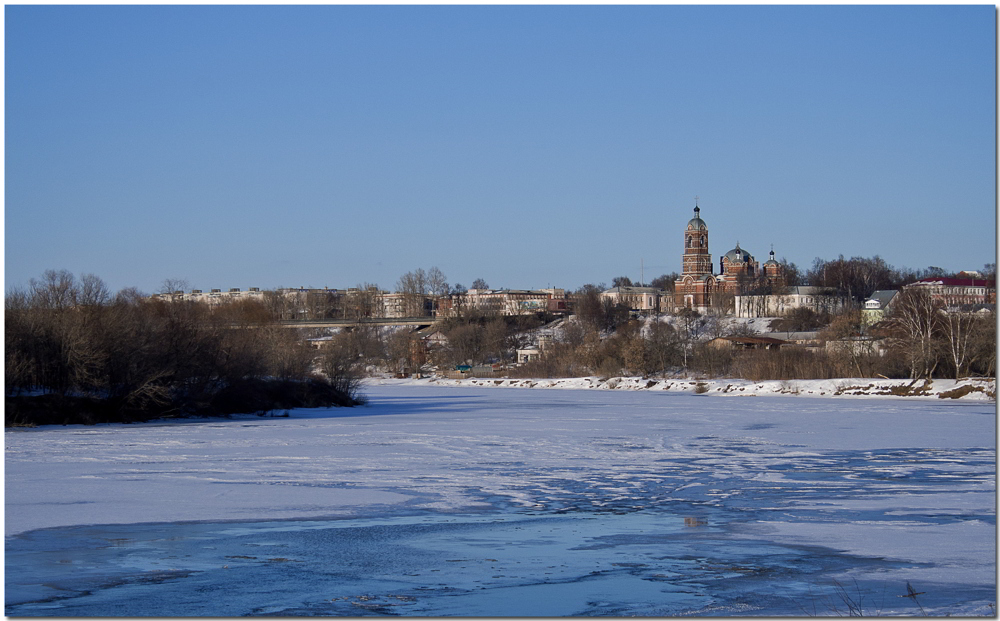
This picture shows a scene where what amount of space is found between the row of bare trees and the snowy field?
5.72m

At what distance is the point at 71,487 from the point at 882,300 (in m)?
108

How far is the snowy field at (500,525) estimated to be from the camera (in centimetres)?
793

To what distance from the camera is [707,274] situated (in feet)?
502

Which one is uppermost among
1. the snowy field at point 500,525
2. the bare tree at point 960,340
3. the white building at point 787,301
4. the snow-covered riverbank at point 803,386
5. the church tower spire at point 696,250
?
the church tower spire at point 696,250

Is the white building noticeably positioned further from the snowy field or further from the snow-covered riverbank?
the snowy field

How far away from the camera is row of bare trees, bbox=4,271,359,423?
1083 inches

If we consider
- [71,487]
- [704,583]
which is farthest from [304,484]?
[704,583]

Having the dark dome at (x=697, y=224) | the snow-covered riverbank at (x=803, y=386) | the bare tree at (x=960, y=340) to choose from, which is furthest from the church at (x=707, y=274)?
the bare tree at (x=960, y=340)

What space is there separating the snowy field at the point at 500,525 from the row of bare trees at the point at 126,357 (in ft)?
18.8

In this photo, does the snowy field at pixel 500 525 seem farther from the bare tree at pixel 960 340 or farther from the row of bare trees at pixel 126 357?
the bare tree at pixel 960 340

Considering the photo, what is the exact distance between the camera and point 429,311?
16812 centimetres

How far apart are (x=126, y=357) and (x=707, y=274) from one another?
431 ft

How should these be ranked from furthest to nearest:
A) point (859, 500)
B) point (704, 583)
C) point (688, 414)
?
point (688, 414), point (859, 500), point (704, 583)

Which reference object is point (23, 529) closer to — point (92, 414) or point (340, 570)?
point (340, 570)
